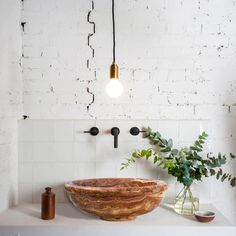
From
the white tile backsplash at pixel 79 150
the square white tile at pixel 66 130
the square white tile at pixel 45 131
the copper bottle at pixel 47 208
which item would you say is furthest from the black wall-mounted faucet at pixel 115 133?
the copper bottle at pixel 47 208

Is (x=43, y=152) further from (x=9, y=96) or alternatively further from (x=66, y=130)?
(x=9, y=96)

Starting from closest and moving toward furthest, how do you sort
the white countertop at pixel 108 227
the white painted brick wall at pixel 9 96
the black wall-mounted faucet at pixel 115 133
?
1. the white countertop at pixel 108 227
2. the white painted brick wall at pixel 9 96
3. the black wall-mounted faucet at pixel 115 133

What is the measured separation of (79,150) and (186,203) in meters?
0.68

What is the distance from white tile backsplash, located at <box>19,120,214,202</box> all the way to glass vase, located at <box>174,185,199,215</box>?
189 mm

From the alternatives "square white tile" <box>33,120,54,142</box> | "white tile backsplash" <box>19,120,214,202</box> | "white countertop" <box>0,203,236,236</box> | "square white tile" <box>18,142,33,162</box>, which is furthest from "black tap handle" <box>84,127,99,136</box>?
"white countertop" <box>0,203,236,236</box>

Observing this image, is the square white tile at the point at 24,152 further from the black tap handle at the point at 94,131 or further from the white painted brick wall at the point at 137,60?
the black tap handle at the point at 94,131

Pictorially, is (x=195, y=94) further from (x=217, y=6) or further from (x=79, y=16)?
(x=79, y=16)

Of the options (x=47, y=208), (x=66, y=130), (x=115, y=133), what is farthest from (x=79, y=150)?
(x=47, y=208)

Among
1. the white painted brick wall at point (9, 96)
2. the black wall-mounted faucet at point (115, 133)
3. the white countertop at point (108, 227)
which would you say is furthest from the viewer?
the black wall-mounted faucet at point (115, 133)

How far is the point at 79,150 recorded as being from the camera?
7.06 ft

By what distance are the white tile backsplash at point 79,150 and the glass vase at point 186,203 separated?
189 mm

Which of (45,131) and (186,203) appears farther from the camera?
(45,131)

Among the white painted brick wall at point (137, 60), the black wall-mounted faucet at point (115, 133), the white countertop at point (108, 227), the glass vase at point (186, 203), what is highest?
the white painted brick wall at point (137, 60)

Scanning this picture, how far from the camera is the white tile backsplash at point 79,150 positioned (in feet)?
7.05
